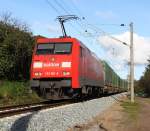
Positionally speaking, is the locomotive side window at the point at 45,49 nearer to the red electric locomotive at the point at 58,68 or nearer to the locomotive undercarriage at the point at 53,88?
the red electric locomotive at the point at 58,68

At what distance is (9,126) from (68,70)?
41.9 ft

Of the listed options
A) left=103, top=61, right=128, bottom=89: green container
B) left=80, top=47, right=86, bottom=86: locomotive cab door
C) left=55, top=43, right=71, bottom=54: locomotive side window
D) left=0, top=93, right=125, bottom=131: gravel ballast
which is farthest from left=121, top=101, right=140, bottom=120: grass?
left=103, top=61, right=128, bottom=89: green container

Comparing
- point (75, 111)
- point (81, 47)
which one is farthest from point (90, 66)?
point (75, 111)

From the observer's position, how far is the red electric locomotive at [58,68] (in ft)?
76.4

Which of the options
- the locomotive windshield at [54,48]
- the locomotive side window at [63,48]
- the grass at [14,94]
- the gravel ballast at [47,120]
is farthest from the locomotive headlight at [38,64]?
the gravel ballast at [47,120]

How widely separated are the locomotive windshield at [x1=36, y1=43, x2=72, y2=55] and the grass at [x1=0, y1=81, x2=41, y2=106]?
94.2 inches

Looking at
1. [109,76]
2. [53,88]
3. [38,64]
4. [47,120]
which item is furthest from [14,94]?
[109,76]

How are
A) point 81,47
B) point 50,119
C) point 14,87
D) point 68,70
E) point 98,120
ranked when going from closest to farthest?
point 50,119 → point 98,120 → point 68,70 → point 81,47 → point 14,87

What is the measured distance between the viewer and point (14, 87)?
27719 millimetres

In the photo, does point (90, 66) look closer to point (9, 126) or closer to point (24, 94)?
point (24, 94)

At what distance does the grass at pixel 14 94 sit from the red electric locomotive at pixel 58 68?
4.60 ft

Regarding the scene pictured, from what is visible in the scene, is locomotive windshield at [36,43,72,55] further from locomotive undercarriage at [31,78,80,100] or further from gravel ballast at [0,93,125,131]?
gravel ballast at [0,93,125,131]

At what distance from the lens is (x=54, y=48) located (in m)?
24.5

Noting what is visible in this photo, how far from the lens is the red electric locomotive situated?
23.3m
